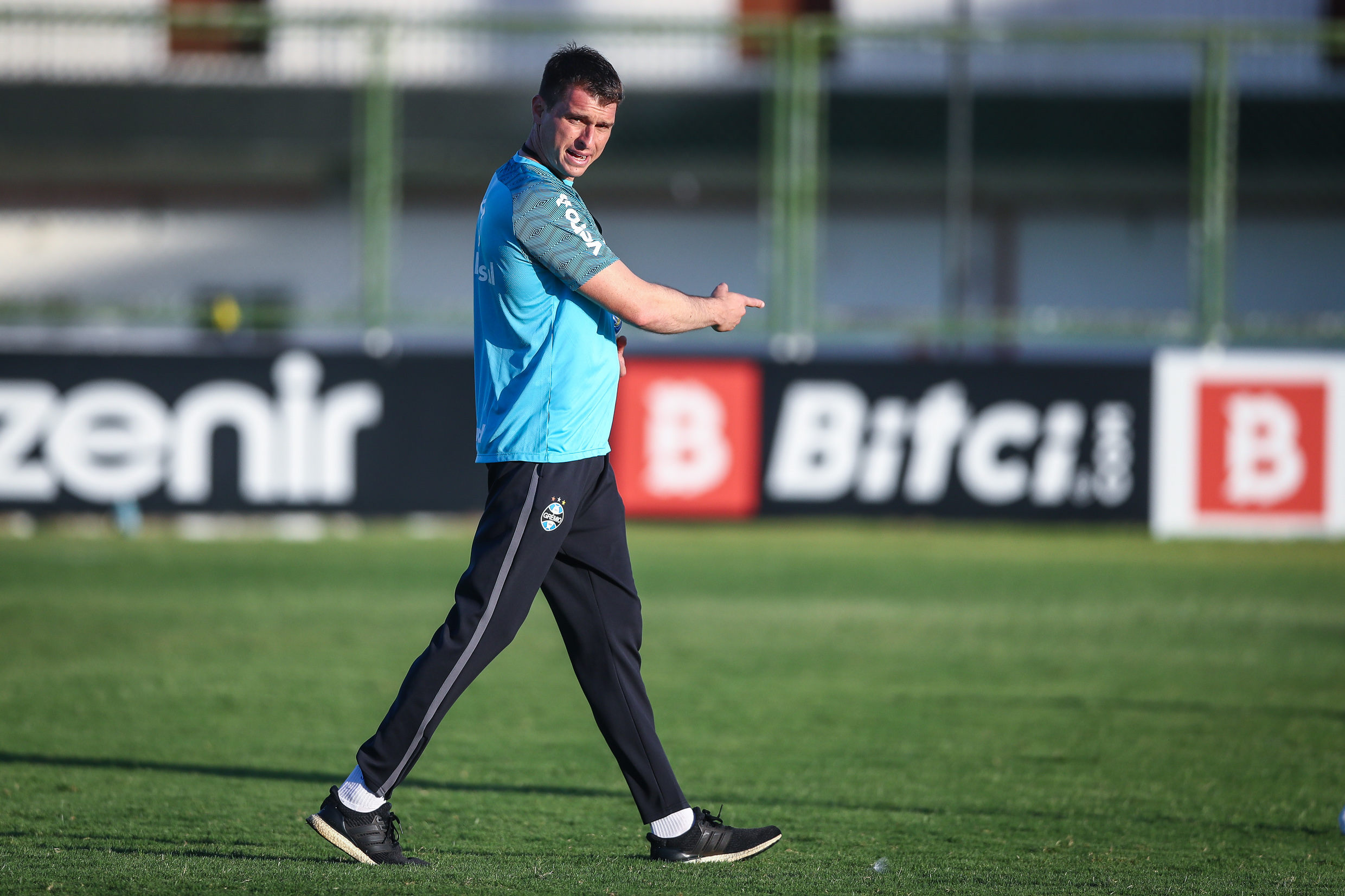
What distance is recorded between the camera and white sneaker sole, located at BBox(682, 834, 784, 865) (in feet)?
13.3

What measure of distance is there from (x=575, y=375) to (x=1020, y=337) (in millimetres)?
12155

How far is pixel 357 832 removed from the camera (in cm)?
384

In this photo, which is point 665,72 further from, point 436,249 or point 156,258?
point 156,258

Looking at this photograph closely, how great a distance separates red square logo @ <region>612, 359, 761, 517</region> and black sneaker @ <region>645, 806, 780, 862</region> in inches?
309

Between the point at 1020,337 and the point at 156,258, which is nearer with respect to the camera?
the point at 1020,337

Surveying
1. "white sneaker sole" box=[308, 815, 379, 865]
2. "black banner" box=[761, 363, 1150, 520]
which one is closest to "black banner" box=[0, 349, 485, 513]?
"black banner" box=[761, 363, 1150, 520]

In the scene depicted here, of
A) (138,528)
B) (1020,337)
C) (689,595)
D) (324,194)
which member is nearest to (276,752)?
(689,595)

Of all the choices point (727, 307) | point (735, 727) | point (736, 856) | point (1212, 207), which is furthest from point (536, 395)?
point (1212, 207)

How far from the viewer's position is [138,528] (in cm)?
1241

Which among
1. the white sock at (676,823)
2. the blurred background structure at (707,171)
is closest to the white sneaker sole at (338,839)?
the white sock at (676,823)

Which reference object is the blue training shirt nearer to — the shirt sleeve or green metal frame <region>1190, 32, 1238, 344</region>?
the shirt sleeve

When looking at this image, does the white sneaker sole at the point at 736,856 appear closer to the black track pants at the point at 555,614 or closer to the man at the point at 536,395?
the man at the point at 536,395

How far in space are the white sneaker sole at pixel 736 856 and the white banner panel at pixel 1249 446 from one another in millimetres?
8748

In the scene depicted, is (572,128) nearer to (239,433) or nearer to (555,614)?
(555,614)
